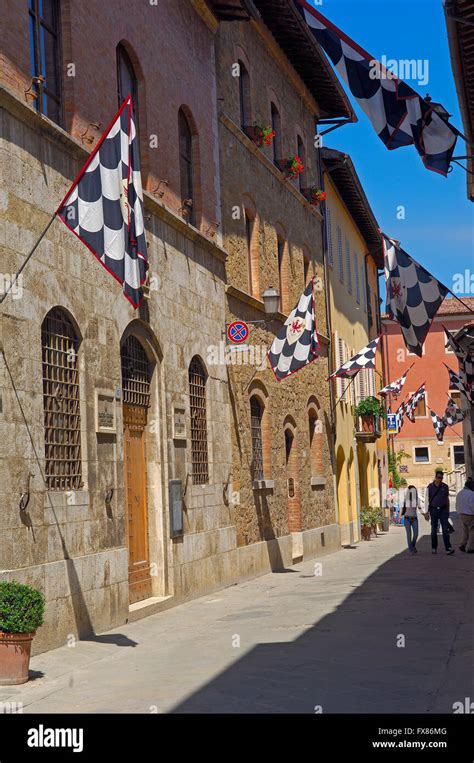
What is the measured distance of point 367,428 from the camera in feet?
112

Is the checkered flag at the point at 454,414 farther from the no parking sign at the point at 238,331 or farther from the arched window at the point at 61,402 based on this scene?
the arched window at the point at 61,402

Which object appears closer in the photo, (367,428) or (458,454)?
(367,428)

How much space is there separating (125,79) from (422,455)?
57.9 m

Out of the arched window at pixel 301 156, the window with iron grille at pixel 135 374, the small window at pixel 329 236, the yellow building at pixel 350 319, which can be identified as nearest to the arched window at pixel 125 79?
the window with iron grille at pixel 135 374

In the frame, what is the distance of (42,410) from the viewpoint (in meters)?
11.2

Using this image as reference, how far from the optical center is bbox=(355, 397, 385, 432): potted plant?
33938 mm

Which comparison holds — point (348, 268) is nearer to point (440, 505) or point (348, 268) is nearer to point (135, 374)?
point (440, 505)

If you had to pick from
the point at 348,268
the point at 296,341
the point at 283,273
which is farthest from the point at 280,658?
the point at 348,268

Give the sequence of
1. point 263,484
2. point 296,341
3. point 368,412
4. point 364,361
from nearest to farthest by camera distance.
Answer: point 296,341
point 263,484
point 364,361
point 368,412

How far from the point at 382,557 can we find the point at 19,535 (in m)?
15.4

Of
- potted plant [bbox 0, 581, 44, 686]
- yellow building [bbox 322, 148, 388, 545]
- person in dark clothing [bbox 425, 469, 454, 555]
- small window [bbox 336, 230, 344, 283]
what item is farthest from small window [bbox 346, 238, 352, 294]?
potted plant [bbox 0, 581, 44, 686]

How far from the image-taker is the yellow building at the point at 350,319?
30.7m
